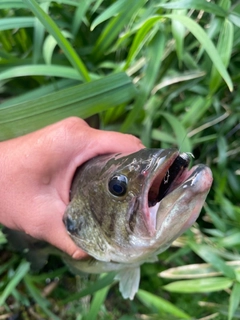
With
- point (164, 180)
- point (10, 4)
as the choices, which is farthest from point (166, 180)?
point (10, 4)

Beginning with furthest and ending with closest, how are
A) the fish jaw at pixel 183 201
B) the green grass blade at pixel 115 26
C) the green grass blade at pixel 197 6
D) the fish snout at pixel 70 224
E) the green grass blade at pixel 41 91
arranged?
the green grass blade at pixel 41 91, the green grass blade at pixel 115 26, the green grass blade at pixel 197 6, the fish snout at pixel 70 224, the fish jaw at pixel 183 201

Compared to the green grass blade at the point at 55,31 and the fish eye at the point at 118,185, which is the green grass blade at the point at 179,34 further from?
the fish eye at the point at 118,185

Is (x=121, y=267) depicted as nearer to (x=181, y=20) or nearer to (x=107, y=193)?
(x=107, y=193)

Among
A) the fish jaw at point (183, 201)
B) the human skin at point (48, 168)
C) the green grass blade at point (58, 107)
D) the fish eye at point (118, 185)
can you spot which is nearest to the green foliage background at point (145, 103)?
the green grass blade at point (58, 107)

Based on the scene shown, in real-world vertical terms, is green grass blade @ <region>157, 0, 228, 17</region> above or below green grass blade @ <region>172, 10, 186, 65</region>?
above

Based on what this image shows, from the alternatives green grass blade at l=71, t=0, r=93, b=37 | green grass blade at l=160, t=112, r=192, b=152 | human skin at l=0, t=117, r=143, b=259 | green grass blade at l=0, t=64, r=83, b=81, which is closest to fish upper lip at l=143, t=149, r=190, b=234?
human skin at l=0, t=117, r=143, b=259

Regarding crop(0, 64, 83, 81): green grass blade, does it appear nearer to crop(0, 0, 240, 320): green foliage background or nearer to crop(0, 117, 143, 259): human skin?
crop(0, 0, 240, 320): green foliage background

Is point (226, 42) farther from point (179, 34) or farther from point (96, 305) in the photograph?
point (96, 305)

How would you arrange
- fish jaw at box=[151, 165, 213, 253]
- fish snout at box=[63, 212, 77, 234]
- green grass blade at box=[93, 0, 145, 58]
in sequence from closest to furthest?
fish jaw at box=[151, 165, 213, 253] → fish snout at box=[63, 212, 77, 234] → green grass blade at box=[93, 0, 145, 58]
